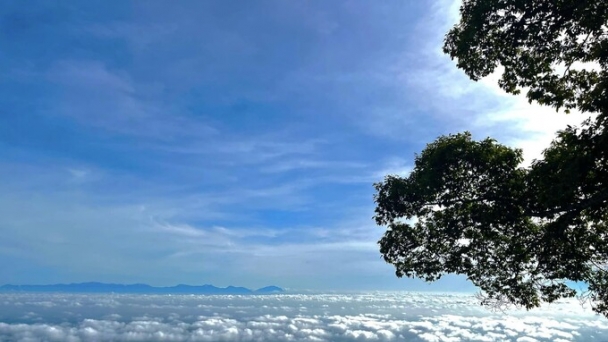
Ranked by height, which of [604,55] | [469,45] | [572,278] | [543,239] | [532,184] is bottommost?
[572,278]

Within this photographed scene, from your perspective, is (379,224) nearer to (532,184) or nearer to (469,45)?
(532,184)

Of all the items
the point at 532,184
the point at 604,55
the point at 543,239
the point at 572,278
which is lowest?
the point at 572,278

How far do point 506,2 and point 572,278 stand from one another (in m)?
9.76

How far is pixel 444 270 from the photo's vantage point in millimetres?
15234

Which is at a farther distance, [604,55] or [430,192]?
[430,192]

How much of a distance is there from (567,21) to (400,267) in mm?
9213

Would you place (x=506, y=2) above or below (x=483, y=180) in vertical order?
above

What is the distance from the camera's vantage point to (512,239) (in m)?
13.6

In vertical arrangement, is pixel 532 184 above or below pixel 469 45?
below

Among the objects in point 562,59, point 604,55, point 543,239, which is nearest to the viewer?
point 604,55

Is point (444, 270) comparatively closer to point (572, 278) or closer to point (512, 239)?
point (512, 239)

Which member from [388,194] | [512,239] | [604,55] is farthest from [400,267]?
[604,55]

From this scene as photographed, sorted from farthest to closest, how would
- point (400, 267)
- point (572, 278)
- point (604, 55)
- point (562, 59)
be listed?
point (400, 267), point (572, 278), point (562, 59), point (604, 55)

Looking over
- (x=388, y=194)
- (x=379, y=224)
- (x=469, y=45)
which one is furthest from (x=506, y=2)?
(x=379, y=224)
